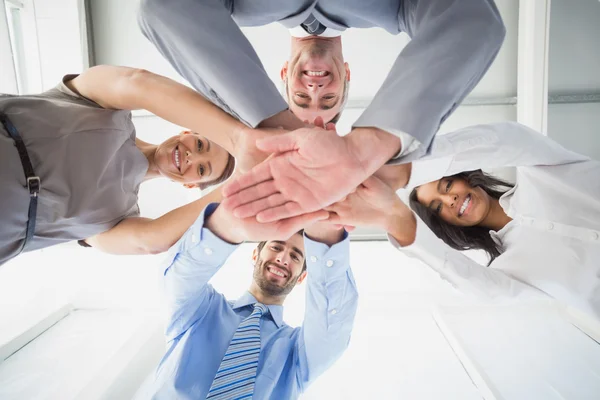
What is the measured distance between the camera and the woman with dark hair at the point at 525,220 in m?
1.15

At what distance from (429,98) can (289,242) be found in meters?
1.49

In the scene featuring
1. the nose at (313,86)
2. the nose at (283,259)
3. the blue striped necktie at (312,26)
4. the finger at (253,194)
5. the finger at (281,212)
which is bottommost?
the nose at (283,259)

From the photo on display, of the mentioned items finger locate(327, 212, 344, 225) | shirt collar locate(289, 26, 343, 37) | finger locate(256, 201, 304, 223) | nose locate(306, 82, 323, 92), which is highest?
shirt collar locate(289, 26, 343, 37)

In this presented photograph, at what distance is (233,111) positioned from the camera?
2.89ft

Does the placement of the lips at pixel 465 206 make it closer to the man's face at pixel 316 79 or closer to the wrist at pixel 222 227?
the man's face at pixel 316 79

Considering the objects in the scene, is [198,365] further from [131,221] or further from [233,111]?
[233,111]

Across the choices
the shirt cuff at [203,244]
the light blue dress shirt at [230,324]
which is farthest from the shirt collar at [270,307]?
the shirt cuff at [203,244]

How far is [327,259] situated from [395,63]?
0.64m

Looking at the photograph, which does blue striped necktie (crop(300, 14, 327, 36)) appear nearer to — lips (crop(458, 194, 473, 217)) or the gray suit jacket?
the gray suit jacket

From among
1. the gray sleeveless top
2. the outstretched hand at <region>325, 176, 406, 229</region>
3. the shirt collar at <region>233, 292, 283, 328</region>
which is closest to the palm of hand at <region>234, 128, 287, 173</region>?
the outstretched hand at <region>325, 176, 406, 229</region>

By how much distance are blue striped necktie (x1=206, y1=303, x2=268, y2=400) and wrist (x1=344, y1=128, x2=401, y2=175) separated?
1239mm

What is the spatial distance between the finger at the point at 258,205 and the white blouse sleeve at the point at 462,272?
454 millimetres

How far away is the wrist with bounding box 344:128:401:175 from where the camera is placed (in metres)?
0.75

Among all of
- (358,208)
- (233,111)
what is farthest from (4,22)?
(358,208)
